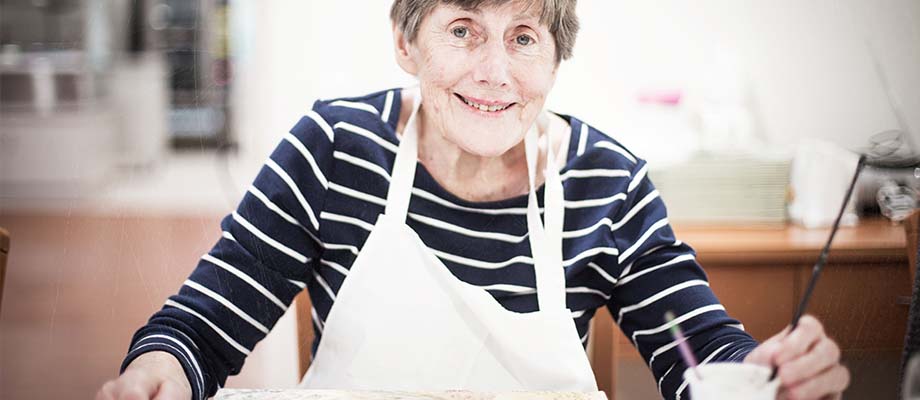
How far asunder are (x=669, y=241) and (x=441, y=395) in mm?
250

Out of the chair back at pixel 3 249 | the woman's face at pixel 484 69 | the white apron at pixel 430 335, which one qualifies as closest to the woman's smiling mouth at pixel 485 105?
the woman's face at pixel 484 69

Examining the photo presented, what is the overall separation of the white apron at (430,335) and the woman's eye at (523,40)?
210 millimetres

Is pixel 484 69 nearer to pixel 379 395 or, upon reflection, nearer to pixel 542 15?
pixel 542 15

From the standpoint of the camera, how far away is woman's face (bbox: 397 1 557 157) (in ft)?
2.47

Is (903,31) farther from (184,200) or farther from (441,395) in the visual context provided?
(184,200)

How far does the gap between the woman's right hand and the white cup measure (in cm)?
42

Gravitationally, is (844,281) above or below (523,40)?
below

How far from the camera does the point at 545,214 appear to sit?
86 centimetres

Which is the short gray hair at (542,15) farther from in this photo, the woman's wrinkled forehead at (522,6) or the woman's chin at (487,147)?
the woman's chin at (487,147)

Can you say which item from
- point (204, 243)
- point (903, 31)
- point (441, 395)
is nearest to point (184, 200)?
point (204, 243)

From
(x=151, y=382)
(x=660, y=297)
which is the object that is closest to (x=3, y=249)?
(x=151, y=382)

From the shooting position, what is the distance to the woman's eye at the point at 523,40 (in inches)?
29.9

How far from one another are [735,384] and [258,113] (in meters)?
0.46

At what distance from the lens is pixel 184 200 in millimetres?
766
